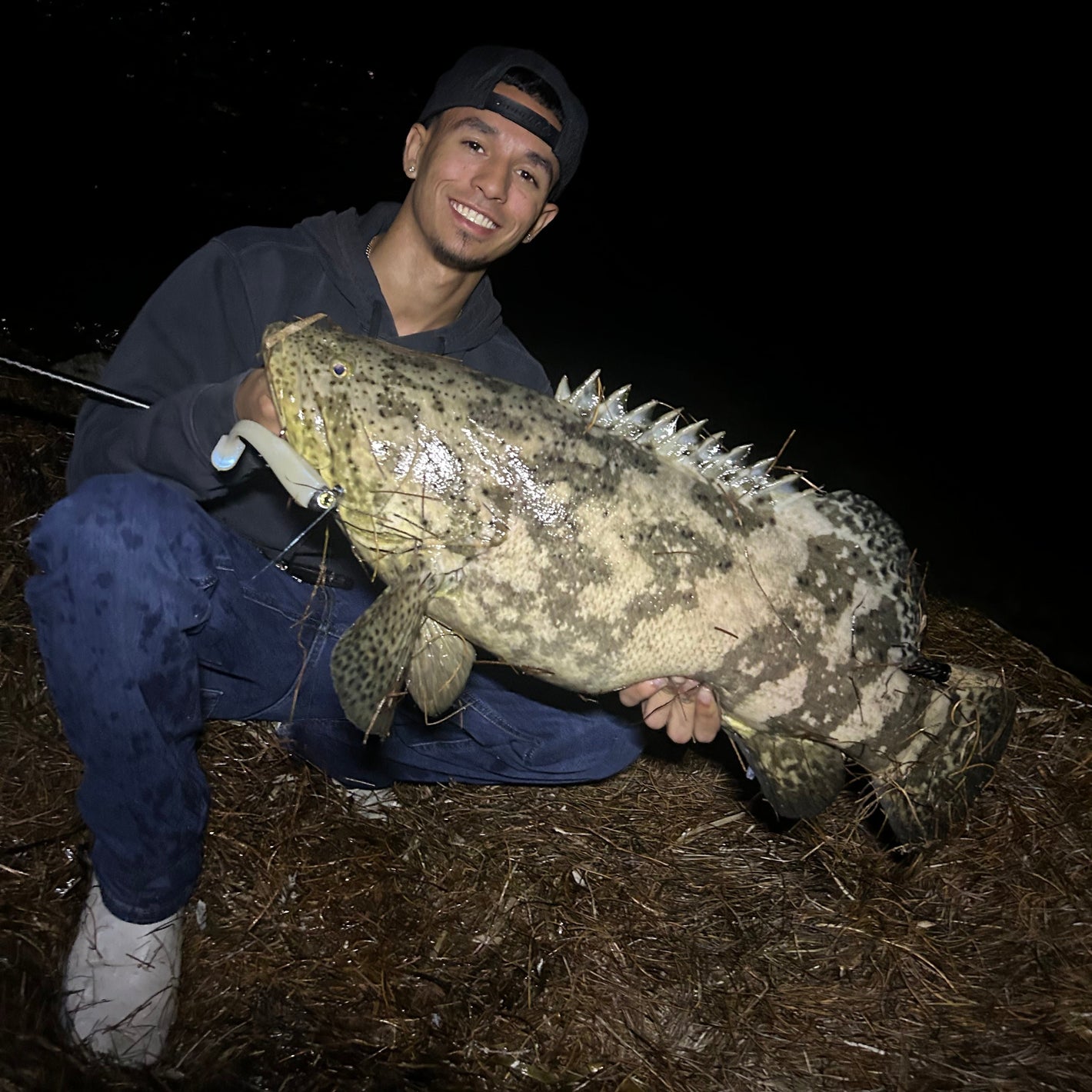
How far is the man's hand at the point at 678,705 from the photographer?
246 centimetres

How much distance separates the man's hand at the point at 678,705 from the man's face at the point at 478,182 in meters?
1.76

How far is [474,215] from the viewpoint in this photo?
2953 mm

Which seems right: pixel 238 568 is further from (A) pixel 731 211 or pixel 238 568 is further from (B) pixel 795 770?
(A) pixel 731 211

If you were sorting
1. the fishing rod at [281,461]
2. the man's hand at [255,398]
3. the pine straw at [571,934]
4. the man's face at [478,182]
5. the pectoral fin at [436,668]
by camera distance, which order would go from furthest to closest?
the man's face at [478,182] → the pine straw at [571,934] → the pectoral fin at [436,668] → the man's hand at [255,398] → the fishing rod at [281,461]

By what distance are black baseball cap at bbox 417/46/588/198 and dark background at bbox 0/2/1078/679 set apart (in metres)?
6.67

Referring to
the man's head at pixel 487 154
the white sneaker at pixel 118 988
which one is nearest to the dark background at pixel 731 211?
the man's head at pixel 487 154

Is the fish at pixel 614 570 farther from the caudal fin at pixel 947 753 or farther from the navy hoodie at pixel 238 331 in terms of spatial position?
the navy hoodie at pixel 238 331

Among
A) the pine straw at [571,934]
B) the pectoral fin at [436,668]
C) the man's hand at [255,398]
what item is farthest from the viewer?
the pine straw at [571,934]

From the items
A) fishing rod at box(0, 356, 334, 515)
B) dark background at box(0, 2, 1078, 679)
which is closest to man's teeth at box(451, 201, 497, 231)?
fishing rod at box(0, 356, 334, 515)

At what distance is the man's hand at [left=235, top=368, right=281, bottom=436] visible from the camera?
7.14ft

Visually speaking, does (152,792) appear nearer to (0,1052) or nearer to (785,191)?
(0,1052)

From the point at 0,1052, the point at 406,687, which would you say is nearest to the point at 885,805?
the point at 406,687

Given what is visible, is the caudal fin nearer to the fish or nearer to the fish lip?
the fish

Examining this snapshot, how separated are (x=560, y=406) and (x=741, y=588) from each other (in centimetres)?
79
